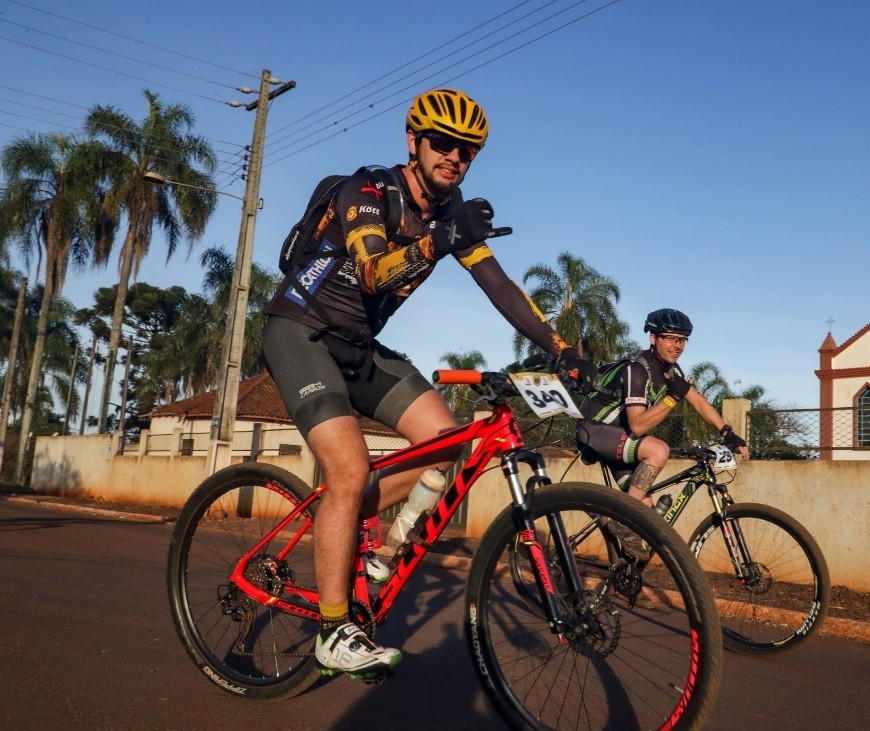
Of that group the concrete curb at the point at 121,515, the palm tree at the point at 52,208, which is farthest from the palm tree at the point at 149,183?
the concrete curb at the point at 121,515

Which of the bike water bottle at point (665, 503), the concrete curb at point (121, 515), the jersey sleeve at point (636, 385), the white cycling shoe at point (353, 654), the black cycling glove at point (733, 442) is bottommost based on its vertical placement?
the concrete curb at point (121, 515)

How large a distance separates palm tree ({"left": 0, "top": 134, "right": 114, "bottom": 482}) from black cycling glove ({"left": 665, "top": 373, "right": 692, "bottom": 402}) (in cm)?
3407

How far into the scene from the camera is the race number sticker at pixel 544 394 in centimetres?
303

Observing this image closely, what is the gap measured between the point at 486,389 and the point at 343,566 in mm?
868

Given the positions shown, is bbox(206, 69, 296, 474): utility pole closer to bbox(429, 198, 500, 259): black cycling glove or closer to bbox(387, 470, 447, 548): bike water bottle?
bbox(387, 470, 447, 548): bike water bottle

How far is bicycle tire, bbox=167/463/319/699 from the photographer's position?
3.70 metres

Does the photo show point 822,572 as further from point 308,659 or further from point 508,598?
point 308,659

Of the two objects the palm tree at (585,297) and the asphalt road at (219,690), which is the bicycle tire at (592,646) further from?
the palm tree at (585,297)

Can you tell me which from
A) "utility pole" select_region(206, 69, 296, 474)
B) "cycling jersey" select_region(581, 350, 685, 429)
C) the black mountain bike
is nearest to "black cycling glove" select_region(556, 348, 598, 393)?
the black mountain bike

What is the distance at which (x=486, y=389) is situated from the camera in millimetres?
3262

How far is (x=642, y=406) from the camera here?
602 centimetres

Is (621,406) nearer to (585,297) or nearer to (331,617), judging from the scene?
(331,617)

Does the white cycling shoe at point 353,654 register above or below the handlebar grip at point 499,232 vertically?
below

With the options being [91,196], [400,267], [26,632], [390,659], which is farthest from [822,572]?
[91,196]
